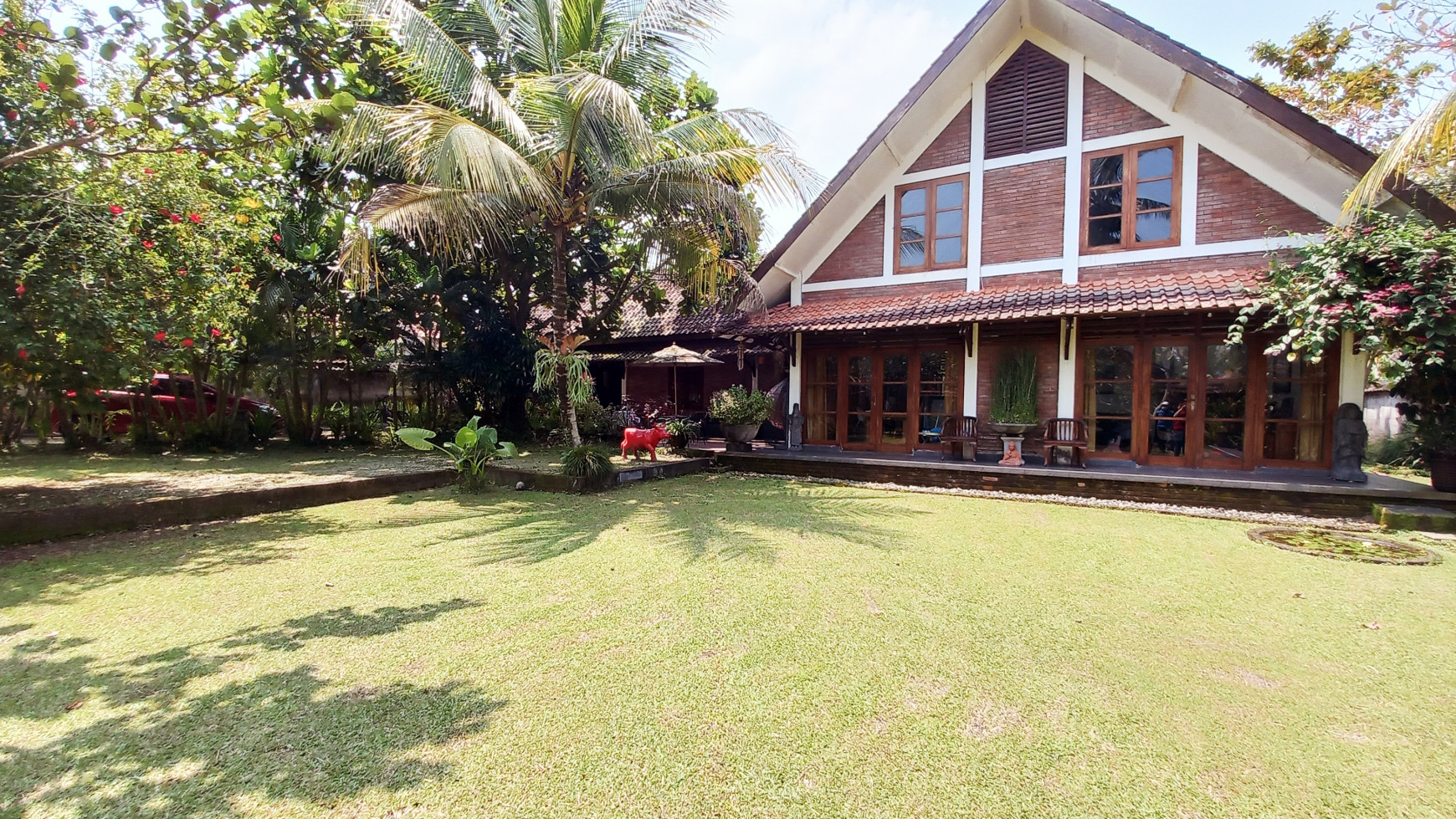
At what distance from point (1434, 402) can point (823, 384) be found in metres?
7.82

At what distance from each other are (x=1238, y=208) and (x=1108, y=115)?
7.55ft

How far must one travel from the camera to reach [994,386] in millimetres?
9992

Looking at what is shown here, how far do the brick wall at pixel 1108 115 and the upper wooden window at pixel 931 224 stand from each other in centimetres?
187

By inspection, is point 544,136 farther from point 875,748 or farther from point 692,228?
point 875,748

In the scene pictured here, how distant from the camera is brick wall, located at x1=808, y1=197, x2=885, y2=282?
11.0 metres

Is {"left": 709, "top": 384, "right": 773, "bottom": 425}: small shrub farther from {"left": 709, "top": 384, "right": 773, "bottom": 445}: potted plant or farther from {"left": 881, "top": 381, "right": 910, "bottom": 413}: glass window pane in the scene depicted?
{"left": 881, "top": 381, "right": 910, "bottom": 413}: glass window pane

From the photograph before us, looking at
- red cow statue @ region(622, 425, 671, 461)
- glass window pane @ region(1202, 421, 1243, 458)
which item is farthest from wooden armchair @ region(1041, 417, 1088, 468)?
red cow statue @ region(622, 425, 671, 461)

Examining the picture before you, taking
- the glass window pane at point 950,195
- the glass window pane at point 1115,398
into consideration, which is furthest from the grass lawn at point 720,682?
the glass window pane at point 950,195

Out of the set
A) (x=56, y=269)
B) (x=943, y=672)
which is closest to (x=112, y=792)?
(x=943, y=672)

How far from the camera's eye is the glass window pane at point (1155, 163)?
354 inches

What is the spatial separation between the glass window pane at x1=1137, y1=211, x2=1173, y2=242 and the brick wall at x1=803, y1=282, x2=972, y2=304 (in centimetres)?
126

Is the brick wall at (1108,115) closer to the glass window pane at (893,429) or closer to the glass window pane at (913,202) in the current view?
the glass window pane at (913,202)

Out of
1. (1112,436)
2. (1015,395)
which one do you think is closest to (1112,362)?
(1112,436)

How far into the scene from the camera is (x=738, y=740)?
246cm
